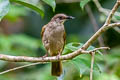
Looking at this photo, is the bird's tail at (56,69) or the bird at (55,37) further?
the bird at (55,37)

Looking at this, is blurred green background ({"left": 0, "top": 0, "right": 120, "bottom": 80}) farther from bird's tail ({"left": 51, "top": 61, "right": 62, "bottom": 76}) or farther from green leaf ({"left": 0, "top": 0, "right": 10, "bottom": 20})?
green leaf ({"left": 0, "top": 0, "right": 10, "bottom": 20})

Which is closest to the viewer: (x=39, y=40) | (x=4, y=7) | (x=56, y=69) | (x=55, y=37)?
(x=4, y=7)

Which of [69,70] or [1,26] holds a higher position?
[1,26]

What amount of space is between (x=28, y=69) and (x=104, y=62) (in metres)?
1.71

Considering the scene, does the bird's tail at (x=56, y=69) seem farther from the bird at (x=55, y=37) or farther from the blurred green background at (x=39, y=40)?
the blurred green background at (x=39, y=40)

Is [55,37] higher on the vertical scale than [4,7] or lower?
lower

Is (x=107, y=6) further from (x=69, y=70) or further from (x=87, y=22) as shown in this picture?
(x=69, y=70)

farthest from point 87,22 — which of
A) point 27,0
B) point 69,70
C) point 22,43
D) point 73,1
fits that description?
point 27,0

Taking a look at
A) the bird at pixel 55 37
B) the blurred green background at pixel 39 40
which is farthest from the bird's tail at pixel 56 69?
the blurred green background at pixel 39 40

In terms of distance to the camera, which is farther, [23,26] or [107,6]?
[23,26]

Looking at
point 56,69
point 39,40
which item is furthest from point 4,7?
point 39,40

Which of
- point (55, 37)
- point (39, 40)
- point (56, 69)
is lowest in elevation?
Answer: point (56, 69)

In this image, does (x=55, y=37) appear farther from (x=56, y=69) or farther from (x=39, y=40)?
(x=39, y=40)

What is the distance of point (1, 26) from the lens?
707 cm
